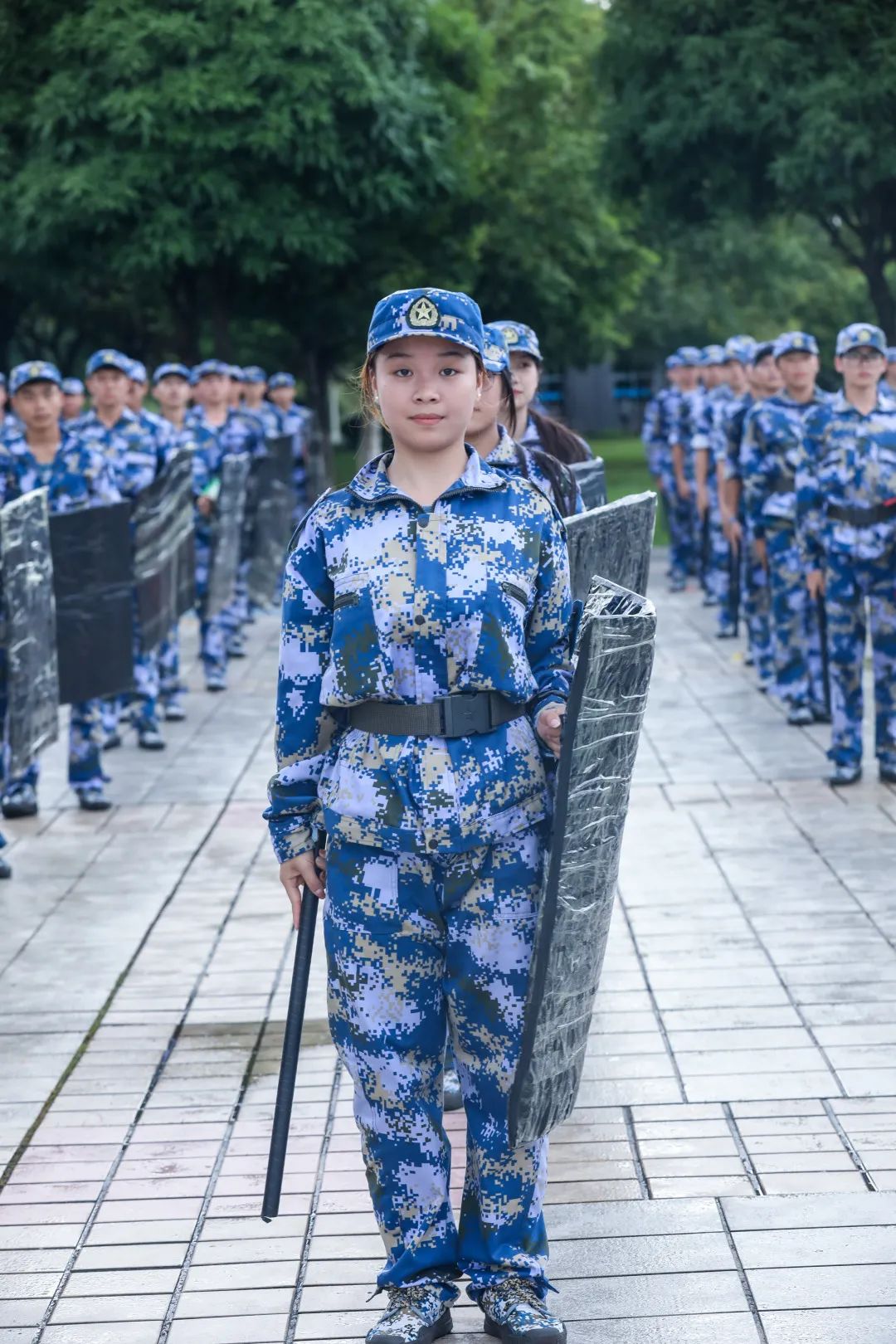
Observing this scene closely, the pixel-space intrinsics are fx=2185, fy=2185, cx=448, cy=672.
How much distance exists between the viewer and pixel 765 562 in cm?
1374

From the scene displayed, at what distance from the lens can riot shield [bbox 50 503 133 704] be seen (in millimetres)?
9914

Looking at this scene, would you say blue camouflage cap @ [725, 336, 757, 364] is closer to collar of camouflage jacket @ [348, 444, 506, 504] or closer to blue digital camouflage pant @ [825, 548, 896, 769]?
blue digital camouflage pant @ [825, 548, 896, 769]

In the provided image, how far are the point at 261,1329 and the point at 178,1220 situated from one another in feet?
2.11

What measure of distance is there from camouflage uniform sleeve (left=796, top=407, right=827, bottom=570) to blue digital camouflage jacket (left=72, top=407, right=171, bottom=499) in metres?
3.51

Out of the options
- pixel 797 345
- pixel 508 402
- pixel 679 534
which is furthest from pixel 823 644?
pixel 679 534

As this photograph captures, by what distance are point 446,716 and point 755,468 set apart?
8.90 meters

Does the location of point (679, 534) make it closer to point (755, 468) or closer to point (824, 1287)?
point (755, 468)

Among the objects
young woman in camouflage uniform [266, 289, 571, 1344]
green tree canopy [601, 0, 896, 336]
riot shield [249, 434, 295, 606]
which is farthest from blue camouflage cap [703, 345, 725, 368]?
young woman in camouflage uniform [266, 289, 571, 1344]

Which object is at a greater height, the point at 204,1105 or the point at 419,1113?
the point at 419,1113

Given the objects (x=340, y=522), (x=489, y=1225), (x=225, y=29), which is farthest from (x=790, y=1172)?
(x=225, y=29)

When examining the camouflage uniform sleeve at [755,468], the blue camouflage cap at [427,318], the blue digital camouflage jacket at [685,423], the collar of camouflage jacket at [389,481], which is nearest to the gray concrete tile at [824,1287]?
the collar of camouflage jacket at [389,481]

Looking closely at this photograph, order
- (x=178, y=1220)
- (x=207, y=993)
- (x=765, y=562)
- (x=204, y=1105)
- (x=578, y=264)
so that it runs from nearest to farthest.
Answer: (x=178, y=1220), (x=204, y=1105), (x=207, y=993), (x=765, y=562), (x=578, y=264)

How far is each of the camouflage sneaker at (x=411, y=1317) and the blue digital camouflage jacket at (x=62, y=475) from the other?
621 cm

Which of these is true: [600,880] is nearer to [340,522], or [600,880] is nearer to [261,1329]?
[340,522]
